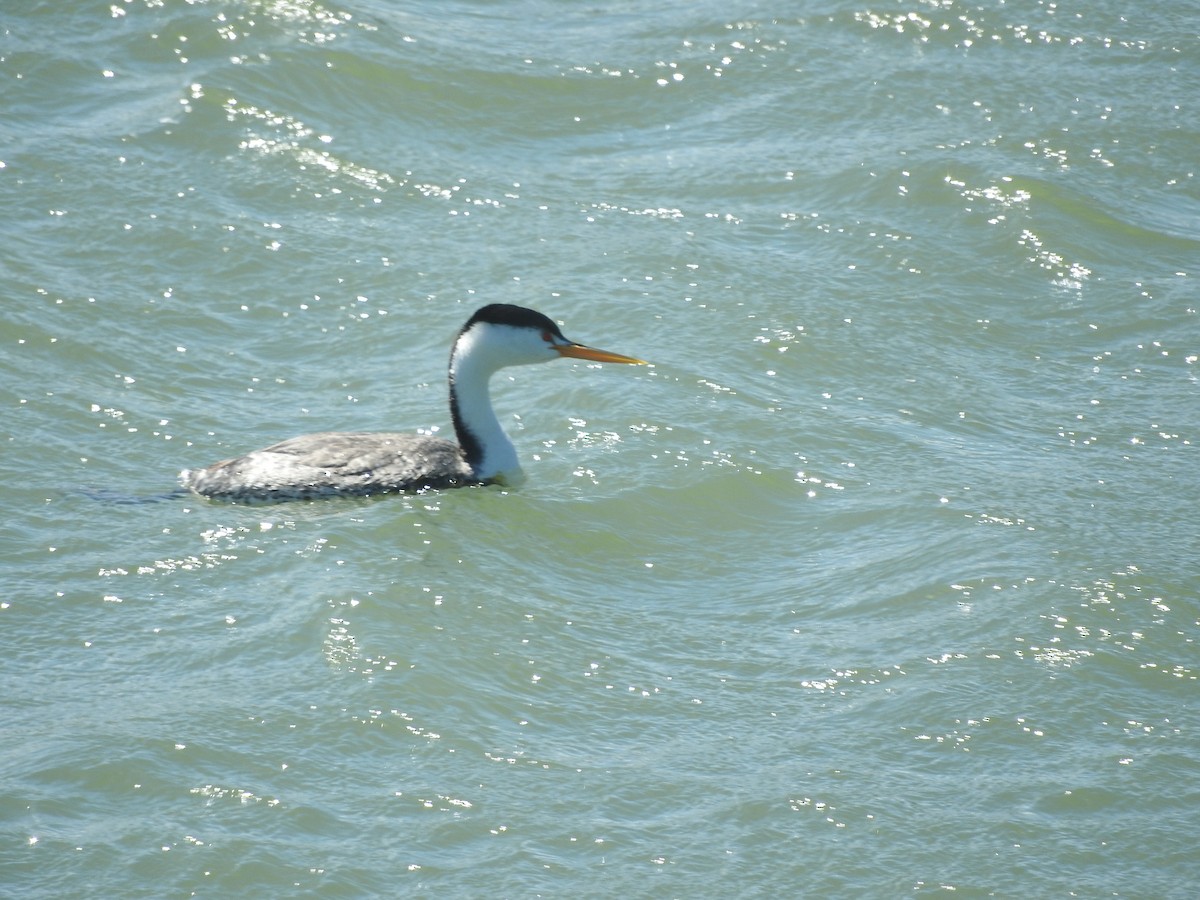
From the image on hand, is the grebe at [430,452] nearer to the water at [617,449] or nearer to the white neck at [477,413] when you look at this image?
the white neck at [477,413]

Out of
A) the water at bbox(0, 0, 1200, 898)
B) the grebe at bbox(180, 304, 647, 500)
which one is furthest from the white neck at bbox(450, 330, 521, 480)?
the water at bbox(0, 0, 1200, 898)

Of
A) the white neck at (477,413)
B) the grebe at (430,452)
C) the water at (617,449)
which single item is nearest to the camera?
the water at (617,449)

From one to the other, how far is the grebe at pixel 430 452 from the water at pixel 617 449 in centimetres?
13

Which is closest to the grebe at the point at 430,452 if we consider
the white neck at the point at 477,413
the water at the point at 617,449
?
the white neck at the point at 477,413

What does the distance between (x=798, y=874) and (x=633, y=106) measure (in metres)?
7.83

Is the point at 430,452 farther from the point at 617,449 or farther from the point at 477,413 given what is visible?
the point at 617,449

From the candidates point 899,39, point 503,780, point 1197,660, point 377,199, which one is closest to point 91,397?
point 377,199

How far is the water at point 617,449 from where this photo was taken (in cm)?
513

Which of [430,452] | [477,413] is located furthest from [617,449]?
[430,452]

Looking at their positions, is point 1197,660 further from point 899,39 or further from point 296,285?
point 899,39

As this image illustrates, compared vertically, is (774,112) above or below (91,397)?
above

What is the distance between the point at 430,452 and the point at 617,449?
38.5 inches

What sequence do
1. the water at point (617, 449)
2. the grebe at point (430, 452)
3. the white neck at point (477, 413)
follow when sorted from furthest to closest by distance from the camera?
the white neck at point (477, 413), the grebe at point (430, 452), the water at point (617, 449)

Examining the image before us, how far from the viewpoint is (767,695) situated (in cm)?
588
